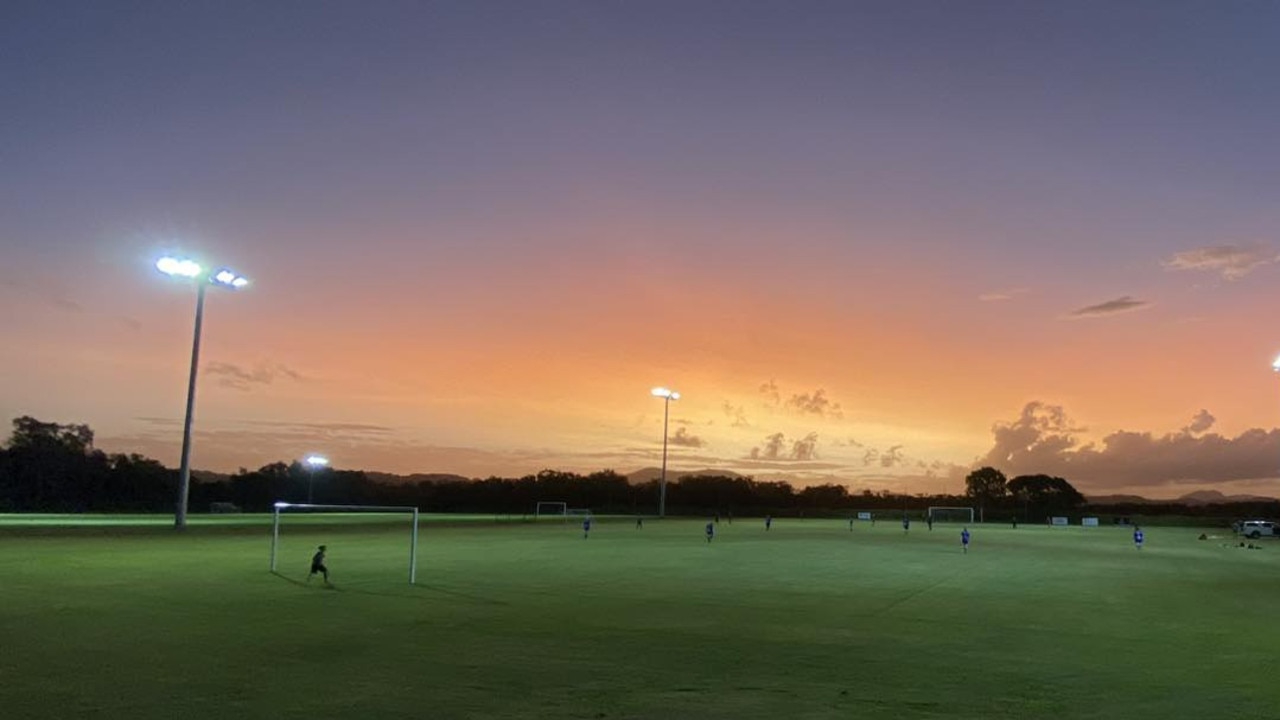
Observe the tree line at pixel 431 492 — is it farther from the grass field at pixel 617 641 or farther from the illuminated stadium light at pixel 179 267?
the grass field at pixel 617 641

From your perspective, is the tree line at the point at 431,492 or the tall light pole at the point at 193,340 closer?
the tall light pole at the point at 193,340

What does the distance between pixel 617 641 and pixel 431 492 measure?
510ft

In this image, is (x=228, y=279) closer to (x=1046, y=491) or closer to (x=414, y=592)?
(x=414, y=592)

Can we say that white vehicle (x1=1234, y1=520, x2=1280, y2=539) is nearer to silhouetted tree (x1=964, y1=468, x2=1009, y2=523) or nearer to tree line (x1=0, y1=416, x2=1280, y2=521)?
tree line (x1=0, y1=416, x2=1280, y2=521)

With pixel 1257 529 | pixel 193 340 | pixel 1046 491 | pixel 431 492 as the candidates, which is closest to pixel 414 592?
pixel 193 340

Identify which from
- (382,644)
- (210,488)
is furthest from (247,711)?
(210,488)

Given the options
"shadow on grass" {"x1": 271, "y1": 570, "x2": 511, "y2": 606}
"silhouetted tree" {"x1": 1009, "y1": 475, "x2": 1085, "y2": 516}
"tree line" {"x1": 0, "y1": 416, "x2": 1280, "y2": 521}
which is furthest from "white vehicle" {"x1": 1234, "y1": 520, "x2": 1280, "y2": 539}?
"silhouetted tree" {"x1": 1009, "y1": 475, "x2": 1085, "y2": 516}

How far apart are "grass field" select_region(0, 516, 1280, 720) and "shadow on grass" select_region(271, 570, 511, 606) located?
140 millimetres

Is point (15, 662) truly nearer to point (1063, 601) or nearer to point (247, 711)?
point (247, 711)

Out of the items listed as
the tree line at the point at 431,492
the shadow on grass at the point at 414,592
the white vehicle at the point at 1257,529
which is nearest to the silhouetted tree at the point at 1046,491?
the tree line at the point at 431,492

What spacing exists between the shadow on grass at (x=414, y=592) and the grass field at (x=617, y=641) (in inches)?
5.5

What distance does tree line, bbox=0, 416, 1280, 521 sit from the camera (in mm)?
113125

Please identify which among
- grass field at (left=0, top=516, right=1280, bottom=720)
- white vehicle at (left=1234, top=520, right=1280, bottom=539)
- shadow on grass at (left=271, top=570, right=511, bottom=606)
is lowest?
shadow on grass at (left=271, top=570, right=511, bottom=606)

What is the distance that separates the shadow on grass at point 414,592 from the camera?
69.4 feet
